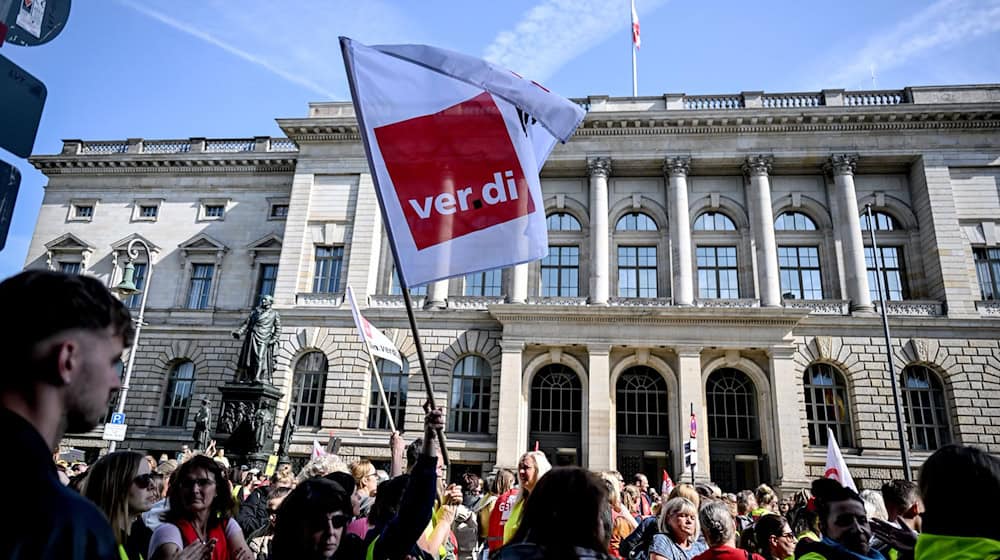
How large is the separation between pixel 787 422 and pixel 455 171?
23.0 meters

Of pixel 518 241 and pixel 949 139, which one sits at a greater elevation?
pixel 949 139

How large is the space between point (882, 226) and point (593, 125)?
13.9m

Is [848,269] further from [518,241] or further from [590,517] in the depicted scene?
[590,517]

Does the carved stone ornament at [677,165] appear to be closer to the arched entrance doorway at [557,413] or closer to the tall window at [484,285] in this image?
the tall window at [484,285]

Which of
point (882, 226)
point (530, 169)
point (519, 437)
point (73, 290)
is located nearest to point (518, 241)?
point (530, 169)

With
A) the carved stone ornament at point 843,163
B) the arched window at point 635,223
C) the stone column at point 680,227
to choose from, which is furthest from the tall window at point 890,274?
the arched window at point 635,223

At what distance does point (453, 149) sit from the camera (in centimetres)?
529

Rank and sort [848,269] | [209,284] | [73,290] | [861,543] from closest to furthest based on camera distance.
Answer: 1. [73,290]
2. [861,543]
3. [848,269]
4. [209,284]

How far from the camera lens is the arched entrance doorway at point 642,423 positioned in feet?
83.9

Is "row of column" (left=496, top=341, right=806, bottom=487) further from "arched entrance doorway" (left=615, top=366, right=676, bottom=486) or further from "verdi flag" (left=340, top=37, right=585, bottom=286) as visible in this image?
"verdi flag" (left=340, top=37, right=585, bottom=286)

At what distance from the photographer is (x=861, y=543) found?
12.4 feet

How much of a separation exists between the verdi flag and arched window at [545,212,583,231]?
2472 cm

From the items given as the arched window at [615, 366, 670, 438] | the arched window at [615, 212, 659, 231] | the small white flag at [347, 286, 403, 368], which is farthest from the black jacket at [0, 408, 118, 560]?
the arched window at [615, 212, 659, 231]

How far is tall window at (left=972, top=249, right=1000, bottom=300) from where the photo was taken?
85.0 feet
